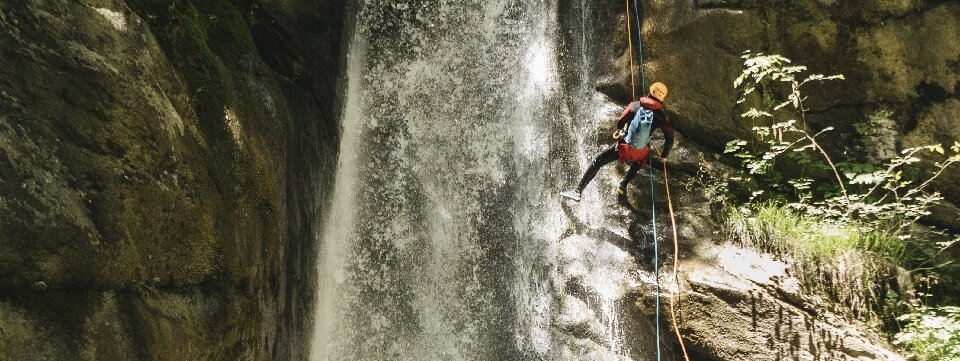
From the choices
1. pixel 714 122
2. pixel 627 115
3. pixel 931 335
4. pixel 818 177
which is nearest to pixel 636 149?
pixel 627 115

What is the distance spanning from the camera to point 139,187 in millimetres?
3127

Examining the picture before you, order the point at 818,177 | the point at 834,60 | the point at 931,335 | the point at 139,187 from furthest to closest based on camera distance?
the point at 834,60
the point at 818,177
the point at 931,335
the point at 139,187

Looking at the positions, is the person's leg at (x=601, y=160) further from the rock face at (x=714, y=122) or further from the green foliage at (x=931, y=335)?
the green foliage at (x=931, y=335)

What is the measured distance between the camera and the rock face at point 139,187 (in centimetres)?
260

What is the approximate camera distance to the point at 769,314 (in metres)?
5.07

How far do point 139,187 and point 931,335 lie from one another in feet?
18.3

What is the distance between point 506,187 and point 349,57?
256cm

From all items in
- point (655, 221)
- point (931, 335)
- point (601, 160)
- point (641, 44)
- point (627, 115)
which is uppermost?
point (641, 44)

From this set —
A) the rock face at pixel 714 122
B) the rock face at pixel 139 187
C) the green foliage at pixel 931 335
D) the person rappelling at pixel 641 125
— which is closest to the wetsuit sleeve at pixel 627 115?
the person rappelling at pixel 641 125

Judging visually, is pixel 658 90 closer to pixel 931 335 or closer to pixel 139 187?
pixel 931 335

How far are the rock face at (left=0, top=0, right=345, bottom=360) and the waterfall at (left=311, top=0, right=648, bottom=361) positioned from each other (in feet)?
5.91

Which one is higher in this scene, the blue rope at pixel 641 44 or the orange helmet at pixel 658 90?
the blue rope at pixel 641 44

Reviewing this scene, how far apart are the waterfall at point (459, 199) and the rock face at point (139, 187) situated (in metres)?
1.80

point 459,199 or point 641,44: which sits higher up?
point 641,44
